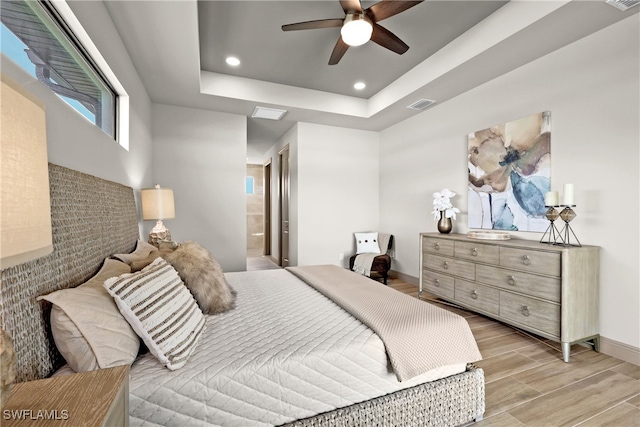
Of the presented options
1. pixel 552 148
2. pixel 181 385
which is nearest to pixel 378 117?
pixel 552 148

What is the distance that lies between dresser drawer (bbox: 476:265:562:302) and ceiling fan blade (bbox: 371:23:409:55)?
216 centimetres

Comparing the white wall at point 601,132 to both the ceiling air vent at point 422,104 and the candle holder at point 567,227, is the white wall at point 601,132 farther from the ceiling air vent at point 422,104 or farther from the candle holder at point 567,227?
the ceiling air vent at point 422,104

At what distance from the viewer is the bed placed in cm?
99

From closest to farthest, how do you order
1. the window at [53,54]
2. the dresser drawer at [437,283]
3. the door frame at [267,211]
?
the window at [53,54]
the dresser drawer at [437,283]
the door frame at [267,211]

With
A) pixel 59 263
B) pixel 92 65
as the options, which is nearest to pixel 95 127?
pixel 92 65

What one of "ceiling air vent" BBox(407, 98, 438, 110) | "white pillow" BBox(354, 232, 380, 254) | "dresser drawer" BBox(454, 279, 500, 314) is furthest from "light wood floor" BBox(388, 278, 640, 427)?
"ceiling air vent" BBox(407, 98, 438, 110)

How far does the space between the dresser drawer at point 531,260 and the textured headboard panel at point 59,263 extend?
3000 millimetres

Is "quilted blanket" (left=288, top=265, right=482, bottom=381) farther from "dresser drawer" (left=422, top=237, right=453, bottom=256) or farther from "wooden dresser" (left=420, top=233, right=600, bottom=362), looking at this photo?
"dresser drawer" (left=422, top=237, right=453, bottom=256)

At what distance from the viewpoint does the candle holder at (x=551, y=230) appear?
2406mm

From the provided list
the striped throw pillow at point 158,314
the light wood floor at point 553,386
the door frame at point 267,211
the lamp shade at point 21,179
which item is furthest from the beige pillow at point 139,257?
the door frame at point 267,211

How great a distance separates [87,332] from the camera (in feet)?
3.22

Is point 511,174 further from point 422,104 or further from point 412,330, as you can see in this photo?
point 412,330

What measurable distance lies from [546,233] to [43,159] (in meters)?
3.34

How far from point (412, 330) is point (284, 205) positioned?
4.25 m
